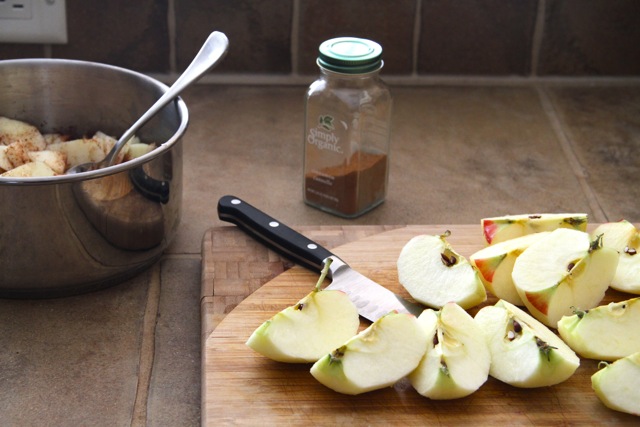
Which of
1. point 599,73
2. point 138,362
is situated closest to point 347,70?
point 138,362

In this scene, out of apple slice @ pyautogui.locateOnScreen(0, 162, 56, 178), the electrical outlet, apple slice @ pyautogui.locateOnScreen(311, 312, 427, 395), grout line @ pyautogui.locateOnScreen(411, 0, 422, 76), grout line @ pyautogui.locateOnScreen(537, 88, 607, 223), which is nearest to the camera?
apple slice @ pyautogui.locateOnScreen(311, 312, 427, 395)

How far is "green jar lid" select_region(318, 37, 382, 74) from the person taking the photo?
1193mm

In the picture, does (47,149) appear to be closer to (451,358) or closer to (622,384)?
(451,358)

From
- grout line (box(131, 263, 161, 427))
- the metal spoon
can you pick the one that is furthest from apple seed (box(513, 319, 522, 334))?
the metal spoon

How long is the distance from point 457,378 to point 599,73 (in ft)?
3.26

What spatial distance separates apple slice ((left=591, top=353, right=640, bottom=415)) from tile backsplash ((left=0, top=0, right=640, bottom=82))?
0.89 meters

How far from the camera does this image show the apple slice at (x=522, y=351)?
2.98 feet

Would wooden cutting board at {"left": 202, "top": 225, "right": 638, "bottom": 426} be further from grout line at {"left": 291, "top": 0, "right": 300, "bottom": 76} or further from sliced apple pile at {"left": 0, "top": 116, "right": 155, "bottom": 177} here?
grout line at {"left": 291, "top": 0, "right": 300, "bottom": 76}

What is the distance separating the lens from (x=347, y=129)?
4.10ft

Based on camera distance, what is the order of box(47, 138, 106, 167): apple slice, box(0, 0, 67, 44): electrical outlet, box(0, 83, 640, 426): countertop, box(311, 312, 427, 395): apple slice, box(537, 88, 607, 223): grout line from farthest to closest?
box(0, 0, 67, 44): electrical outlet < box(537, 88, 607, 223): grout line < box(47, 138, 106, 167): apple slice < box(0, 83, 640, 426): countertop < box(311, 312, 427, 395): apple slice

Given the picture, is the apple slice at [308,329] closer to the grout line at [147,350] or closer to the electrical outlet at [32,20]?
the grout line at [147,350]

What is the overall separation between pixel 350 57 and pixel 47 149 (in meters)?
0.39

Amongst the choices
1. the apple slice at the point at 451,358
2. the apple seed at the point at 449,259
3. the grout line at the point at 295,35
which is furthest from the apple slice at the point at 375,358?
the grout line at the point at 295,35

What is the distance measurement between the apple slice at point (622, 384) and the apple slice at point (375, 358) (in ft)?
0.54
